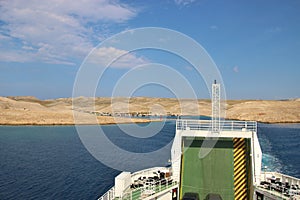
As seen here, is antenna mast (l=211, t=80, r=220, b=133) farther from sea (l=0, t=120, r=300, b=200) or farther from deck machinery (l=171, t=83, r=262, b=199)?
sea (l=0, t=120, r=300, b=200)

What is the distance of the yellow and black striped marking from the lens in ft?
51.3

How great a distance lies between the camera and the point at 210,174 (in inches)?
640

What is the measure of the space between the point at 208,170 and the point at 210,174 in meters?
0.26

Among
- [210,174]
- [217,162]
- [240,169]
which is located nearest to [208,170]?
[210,174]

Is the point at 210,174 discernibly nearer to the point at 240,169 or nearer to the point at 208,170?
the point at 208,170

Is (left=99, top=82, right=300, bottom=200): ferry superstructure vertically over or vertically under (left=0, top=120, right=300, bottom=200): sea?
over

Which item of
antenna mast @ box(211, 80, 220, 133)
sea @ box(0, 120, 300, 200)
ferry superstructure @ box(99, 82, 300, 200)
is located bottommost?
sea @ box(0, 120, 300, 200)

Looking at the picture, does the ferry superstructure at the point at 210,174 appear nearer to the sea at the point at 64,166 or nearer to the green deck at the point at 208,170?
the green deck at the point at 208,170

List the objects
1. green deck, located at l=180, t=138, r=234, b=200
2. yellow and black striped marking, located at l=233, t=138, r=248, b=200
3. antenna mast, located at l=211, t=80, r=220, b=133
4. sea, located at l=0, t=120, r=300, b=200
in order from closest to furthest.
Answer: yellow and black striped marking, located at l=233, t=138, r=248, b=200, green deck, located at l=180, t=138, r=234, b=200, antenna mast, located at l=211, t=80, r=220, b=133, sea, located at l=0, t=120, r=300, b=200

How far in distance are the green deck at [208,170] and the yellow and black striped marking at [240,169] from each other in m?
0.24

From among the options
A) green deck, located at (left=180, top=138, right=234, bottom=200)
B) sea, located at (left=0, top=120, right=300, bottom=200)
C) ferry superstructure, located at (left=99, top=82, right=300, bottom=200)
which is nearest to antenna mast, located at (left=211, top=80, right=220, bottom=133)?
ferry superstructure, located at (left=99, top=82, right=300, bottom=200)

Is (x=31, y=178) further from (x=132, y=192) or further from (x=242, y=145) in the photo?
(x=242, y=145)

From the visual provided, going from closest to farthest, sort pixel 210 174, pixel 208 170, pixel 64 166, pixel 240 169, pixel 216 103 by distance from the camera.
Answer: pixel 240 169
pixel 210 174
pixel 208 170
pixel 216 103
pixel 64 166

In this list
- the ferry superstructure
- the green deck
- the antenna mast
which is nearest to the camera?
the ferry superstructure
